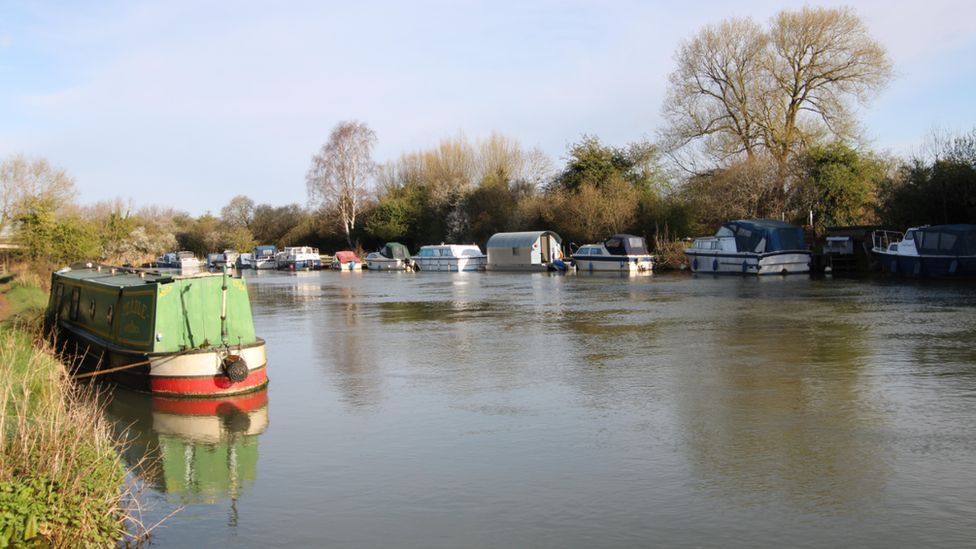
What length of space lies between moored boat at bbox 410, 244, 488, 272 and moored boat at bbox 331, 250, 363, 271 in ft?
30.8

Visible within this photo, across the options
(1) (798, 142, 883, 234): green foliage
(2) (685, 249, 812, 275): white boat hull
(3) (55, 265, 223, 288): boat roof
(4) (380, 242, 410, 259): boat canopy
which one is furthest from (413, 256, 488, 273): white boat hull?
(3) (55, 265, 223, 288): boat roof

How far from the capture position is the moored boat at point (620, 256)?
143 feet

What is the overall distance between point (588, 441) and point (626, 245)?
34.7 meters

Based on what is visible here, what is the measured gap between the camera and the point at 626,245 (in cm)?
4388

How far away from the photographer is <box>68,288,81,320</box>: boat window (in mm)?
18083

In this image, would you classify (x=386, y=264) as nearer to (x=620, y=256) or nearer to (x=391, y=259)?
(x=391, y=259)

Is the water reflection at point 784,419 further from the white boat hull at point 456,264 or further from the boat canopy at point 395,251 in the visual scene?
the boat canopy at point 395,251

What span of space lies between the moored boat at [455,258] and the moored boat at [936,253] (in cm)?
2732

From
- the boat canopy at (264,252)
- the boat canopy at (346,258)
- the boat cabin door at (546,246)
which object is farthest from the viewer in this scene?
the boat canopy at (264,252)

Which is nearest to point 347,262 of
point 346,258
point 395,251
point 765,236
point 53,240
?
point 346,258

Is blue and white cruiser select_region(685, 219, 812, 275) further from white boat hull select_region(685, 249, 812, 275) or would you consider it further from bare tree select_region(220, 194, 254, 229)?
bare tree select_region(220, 194, 254, 229)

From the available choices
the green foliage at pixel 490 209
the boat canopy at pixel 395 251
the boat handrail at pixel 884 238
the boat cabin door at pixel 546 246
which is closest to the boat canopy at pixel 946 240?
the boat handrail at pixel 884 238

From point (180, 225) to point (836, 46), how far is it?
77.1m

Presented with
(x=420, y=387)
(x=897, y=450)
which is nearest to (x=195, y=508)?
(x=420, y=387)
